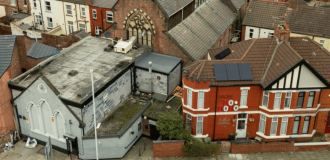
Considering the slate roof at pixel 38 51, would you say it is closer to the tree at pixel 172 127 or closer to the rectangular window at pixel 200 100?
the tree at pixel 172 127

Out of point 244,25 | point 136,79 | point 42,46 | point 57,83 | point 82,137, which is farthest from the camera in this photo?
point 244,25

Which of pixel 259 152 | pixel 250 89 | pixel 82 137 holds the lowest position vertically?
pixel 259 152

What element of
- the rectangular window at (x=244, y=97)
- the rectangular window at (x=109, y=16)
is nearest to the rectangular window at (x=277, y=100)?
the rectangular window at (x=244, y=97)

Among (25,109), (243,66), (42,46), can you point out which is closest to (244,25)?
(243,66)

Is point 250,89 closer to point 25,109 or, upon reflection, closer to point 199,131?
point 199,131

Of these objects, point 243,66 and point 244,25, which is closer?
point 243,66

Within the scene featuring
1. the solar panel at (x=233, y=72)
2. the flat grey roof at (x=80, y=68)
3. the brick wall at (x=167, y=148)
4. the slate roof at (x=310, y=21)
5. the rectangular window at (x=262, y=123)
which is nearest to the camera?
the solar panel at (x=233, y=72)
